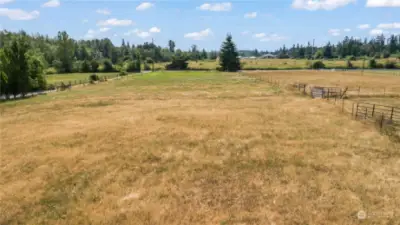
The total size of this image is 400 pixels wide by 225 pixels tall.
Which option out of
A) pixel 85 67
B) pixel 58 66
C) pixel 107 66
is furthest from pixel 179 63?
pixel 58 66

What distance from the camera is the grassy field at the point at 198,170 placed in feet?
31.3

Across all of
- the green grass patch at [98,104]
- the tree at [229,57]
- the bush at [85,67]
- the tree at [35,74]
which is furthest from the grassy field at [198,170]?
the bush at [85,67]

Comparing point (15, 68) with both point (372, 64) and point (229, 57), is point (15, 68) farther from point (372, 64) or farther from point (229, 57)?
point (372, 64)

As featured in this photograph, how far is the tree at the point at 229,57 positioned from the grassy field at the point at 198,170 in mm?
65818

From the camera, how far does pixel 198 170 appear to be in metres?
12.8

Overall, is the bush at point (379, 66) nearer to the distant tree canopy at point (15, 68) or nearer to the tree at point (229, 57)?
the tree at point (229, 57)

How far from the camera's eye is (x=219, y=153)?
14.7 metres

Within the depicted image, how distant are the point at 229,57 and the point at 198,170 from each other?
77003 millimetres

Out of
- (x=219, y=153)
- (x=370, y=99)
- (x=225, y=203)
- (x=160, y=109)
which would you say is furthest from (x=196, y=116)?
(x=370, y=99)

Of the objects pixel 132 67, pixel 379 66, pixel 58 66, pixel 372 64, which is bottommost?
pixel 379 66

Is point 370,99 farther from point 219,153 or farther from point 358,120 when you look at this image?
point 219,153

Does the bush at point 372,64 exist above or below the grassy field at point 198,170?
above

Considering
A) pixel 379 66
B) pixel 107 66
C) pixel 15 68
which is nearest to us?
pixel 15 68

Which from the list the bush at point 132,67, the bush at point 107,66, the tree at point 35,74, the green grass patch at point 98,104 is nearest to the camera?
the green grass patch at point 98,104
